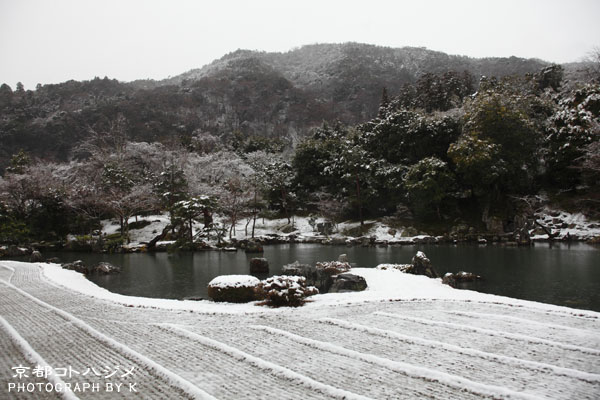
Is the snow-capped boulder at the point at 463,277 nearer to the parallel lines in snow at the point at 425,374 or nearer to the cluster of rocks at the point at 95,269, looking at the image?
the parallel lines in snow at the point at 425,374

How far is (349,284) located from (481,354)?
5002 mm

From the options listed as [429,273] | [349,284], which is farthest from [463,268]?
[349,284]

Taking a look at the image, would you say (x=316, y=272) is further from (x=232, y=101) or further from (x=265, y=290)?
(x=232, y=101)

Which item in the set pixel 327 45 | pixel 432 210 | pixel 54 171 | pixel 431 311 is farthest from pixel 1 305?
pixel 327 45

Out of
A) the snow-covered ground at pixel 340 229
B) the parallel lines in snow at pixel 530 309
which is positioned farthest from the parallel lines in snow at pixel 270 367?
the snow-covered ground at pixel 340 229

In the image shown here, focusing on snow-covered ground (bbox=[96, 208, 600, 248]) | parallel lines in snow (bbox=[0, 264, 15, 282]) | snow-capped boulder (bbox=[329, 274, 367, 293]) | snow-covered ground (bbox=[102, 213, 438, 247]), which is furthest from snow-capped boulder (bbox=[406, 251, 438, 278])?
parallel lines in snow (bbox=[0, 264, 15, 282])

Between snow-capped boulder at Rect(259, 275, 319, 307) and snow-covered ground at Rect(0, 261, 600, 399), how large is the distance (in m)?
0.32

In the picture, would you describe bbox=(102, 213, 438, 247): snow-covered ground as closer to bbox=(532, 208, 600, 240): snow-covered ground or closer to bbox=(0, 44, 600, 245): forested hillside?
bbox=(0, 44, 600, 245): forested hillside

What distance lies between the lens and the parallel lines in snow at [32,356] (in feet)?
11.0

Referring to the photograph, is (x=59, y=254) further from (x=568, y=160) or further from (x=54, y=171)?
(x=568, y=160)

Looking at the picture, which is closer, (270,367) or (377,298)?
(270,367)

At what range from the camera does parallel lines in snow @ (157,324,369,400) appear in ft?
10.9

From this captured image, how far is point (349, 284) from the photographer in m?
9.17

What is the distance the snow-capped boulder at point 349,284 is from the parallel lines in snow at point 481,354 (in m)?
3.33
